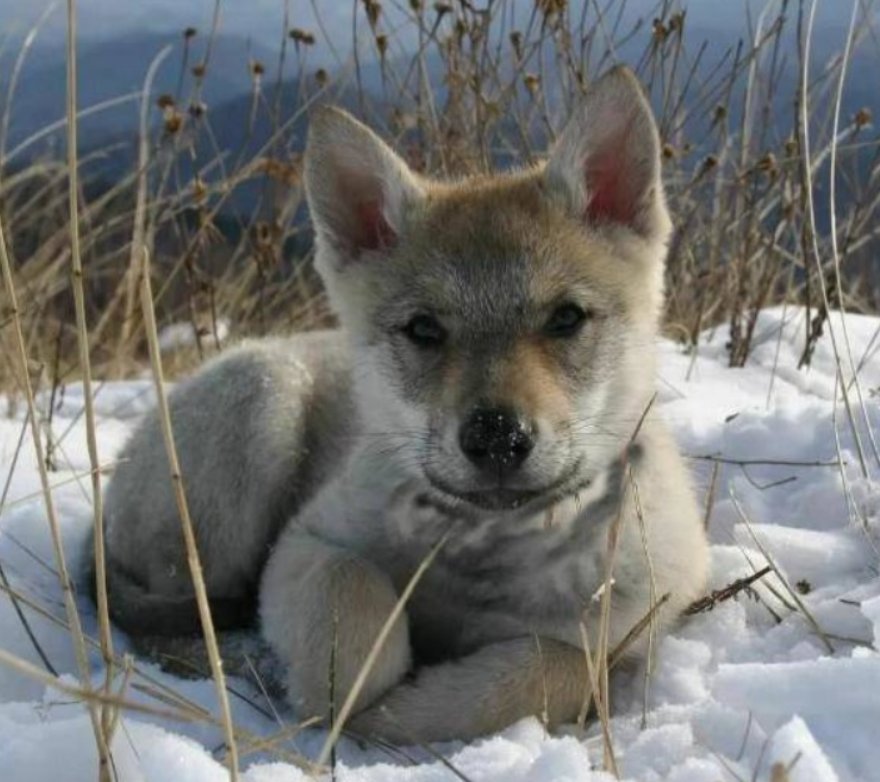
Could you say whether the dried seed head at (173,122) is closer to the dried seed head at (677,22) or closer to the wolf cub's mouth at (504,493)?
the dried seed head at (677,22)

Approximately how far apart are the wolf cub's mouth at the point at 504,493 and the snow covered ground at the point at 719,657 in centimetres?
45

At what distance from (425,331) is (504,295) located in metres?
0.22

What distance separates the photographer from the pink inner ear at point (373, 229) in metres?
3.41

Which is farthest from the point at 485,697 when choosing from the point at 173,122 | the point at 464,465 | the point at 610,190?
the point at 173,122

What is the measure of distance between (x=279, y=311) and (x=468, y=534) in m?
5.10

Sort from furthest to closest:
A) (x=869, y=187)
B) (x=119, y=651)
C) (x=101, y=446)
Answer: (x=869, y=187)
(x=101, y=446)
(x=119, y=651)

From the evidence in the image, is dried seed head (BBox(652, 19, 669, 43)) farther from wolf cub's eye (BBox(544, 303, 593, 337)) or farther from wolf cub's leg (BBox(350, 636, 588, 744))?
wolf cub's leg (BBox(350, 636, 588, 744))

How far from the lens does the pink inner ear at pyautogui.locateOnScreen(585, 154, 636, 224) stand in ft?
10.8

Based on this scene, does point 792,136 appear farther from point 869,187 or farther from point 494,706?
point 494,706

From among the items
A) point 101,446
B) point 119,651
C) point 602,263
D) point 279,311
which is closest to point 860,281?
point 279,311

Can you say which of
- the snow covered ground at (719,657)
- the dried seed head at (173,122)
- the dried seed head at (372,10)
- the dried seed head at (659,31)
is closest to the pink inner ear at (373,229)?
the snow covered ground at (719,657)

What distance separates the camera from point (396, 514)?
310 cm

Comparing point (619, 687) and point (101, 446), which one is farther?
point (101, 446)

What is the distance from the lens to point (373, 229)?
3484mm
